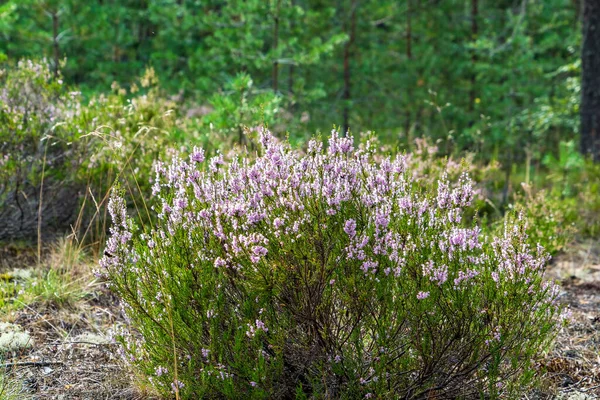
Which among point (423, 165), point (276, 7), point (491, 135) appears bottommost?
point (491, 135)

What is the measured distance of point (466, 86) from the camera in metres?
11.9

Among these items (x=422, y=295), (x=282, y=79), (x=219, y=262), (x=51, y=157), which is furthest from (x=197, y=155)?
(x=282, y=79)

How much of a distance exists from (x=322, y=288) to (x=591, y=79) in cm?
751

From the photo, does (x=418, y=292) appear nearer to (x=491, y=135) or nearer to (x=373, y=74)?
(x=491, y=135)

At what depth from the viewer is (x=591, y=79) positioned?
8648mm

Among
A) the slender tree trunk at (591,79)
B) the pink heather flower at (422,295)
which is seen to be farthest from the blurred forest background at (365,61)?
the pink heather flower at (422,295)

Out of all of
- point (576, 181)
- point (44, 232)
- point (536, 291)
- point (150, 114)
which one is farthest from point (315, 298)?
point (576, 181)

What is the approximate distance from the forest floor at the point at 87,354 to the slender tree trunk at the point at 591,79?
4821 millimetres

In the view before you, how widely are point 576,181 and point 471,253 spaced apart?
6.12 m

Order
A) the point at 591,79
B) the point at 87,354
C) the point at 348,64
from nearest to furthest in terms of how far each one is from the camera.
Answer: the point at 87,354 < the point at 591,79 < the point at 348,64

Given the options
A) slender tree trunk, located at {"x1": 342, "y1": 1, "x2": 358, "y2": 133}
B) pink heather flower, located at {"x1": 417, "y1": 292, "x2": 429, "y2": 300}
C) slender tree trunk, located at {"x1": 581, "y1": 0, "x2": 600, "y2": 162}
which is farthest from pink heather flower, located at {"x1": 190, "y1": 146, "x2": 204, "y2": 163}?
slender tree trunk, located at {"x1": 342, "y1": 1, "x2": 358, "y2": 133}

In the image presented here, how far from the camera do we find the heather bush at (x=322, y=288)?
2580 millimetres

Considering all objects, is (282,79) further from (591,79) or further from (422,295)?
(422,295)

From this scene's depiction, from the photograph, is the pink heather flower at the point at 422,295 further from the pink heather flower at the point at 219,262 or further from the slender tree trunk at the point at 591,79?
the slender tree trunk at the point at 591,79
